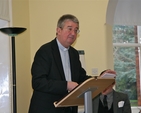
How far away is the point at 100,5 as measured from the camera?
4094mm

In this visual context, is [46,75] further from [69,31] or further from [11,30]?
[11,30]

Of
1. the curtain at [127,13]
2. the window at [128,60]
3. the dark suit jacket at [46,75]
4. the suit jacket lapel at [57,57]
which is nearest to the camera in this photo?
the dark suit jacket at [46,75]

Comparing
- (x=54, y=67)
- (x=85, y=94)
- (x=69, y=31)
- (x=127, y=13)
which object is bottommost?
→ (x=85, y=94)

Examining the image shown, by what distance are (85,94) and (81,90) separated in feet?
0.25

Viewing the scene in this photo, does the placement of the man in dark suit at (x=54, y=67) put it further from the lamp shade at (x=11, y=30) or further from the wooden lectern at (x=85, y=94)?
the lamp shade at (x=11, y=30)

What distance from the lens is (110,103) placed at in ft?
9.84

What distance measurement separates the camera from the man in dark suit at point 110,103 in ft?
9.68

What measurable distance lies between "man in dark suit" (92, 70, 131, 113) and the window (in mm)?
2020

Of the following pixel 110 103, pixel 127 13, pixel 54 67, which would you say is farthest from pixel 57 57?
pixel 127 13

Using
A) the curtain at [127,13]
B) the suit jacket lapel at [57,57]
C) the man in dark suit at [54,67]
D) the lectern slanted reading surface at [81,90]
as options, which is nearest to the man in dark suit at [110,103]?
the man in dark suit at [54,67]

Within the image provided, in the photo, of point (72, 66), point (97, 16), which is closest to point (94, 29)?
point (97, 16)

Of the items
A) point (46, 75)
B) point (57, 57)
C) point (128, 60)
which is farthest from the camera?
point (128, 60)

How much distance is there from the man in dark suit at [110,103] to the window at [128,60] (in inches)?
79.5

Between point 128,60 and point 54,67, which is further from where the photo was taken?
point 128,60
